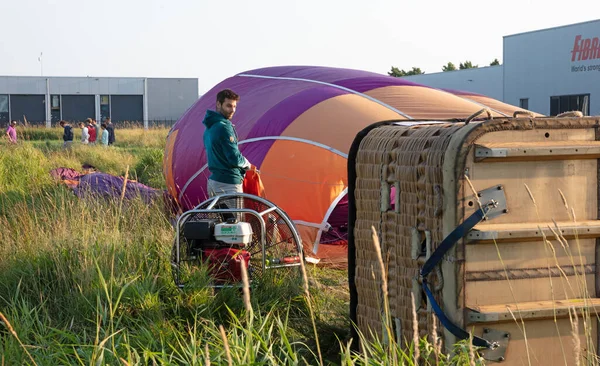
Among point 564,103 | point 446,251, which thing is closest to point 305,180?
point 446,251

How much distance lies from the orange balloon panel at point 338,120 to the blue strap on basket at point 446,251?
14.3 ft

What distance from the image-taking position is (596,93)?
3275 cm

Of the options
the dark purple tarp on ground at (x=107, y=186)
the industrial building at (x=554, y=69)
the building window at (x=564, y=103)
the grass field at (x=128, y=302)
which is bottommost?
the grass field at (x=128, y=302)

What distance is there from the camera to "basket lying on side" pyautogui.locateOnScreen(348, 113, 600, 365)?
3.67 metres

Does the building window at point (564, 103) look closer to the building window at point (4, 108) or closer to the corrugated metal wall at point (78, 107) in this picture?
the corrugated metal wall at point (78, 107)

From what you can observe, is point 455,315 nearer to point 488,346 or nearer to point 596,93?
point 488,346

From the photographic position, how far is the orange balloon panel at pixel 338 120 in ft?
26.9

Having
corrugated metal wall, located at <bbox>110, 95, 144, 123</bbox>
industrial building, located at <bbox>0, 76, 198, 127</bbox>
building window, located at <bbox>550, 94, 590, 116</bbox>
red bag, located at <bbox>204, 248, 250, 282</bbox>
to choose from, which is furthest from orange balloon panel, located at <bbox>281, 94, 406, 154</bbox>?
corrugated metal wall, located at <bbox>110, 95, 144, 123</bbox>

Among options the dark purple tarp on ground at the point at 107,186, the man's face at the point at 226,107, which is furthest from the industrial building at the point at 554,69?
the man's face at the point at 226,107

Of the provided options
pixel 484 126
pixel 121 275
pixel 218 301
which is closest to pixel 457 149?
pixel 484 126

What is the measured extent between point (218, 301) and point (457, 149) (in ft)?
7.22

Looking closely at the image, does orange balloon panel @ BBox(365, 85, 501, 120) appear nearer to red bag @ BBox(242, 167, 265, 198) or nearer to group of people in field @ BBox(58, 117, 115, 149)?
red bag @ BBox(242, 167, 265, 198)

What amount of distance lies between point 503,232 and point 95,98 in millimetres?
54281

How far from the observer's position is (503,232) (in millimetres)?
3668
